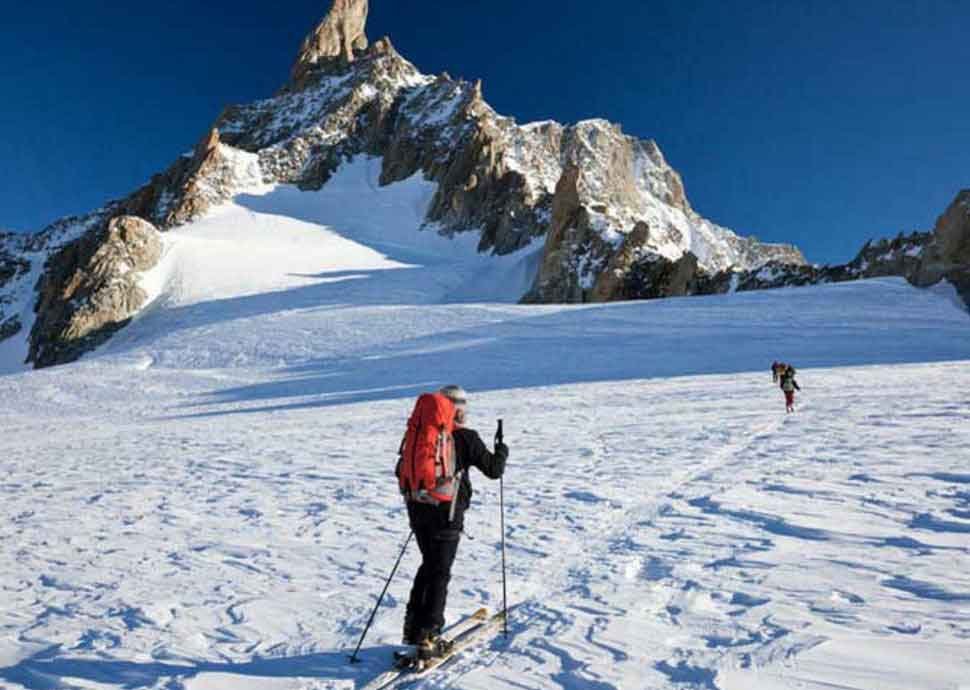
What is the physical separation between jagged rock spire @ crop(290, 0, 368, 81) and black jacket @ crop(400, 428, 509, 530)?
166180 mm

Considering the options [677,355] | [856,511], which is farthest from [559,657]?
[677,355]

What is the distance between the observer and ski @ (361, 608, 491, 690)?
3602 mm

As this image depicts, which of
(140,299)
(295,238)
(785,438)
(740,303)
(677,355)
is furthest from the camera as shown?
(295,238)

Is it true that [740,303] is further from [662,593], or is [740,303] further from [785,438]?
[662,593]

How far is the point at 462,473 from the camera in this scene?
13.4 ft

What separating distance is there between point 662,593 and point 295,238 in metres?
84.7

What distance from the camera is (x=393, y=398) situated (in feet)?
70.0

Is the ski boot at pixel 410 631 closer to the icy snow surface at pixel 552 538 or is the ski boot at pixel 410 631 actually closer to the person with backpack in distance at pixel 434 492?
the person with backpack in distance at pixel 434 492

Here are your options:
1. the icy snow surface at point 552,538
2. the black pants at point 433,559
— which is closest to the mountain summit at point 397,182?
the icy snow surface at point 552,538

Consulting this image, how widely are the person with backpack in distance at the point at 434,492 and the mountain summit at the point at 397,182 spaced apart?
53701 mm

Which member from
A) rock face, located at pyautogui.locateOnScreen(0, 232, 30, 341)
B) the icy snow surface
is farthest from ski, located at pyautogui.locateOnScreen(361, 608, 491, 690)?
rock face, located at pyautogui.locateOnScreen(0, 232, 30, 341)

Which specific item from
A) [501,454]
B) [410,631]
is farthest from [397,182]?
[410,631]

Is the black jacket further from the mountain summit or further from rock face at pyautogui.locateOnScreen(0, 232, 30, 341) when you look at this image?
rock face at pyautogui.locateOnScreen(0, 232, 30, 341)

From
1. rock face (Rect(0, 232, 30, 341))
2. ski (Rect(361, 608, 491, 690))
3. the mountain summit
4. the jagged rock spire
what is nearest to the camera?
ski (Rect(361, 608, 491, 690))
